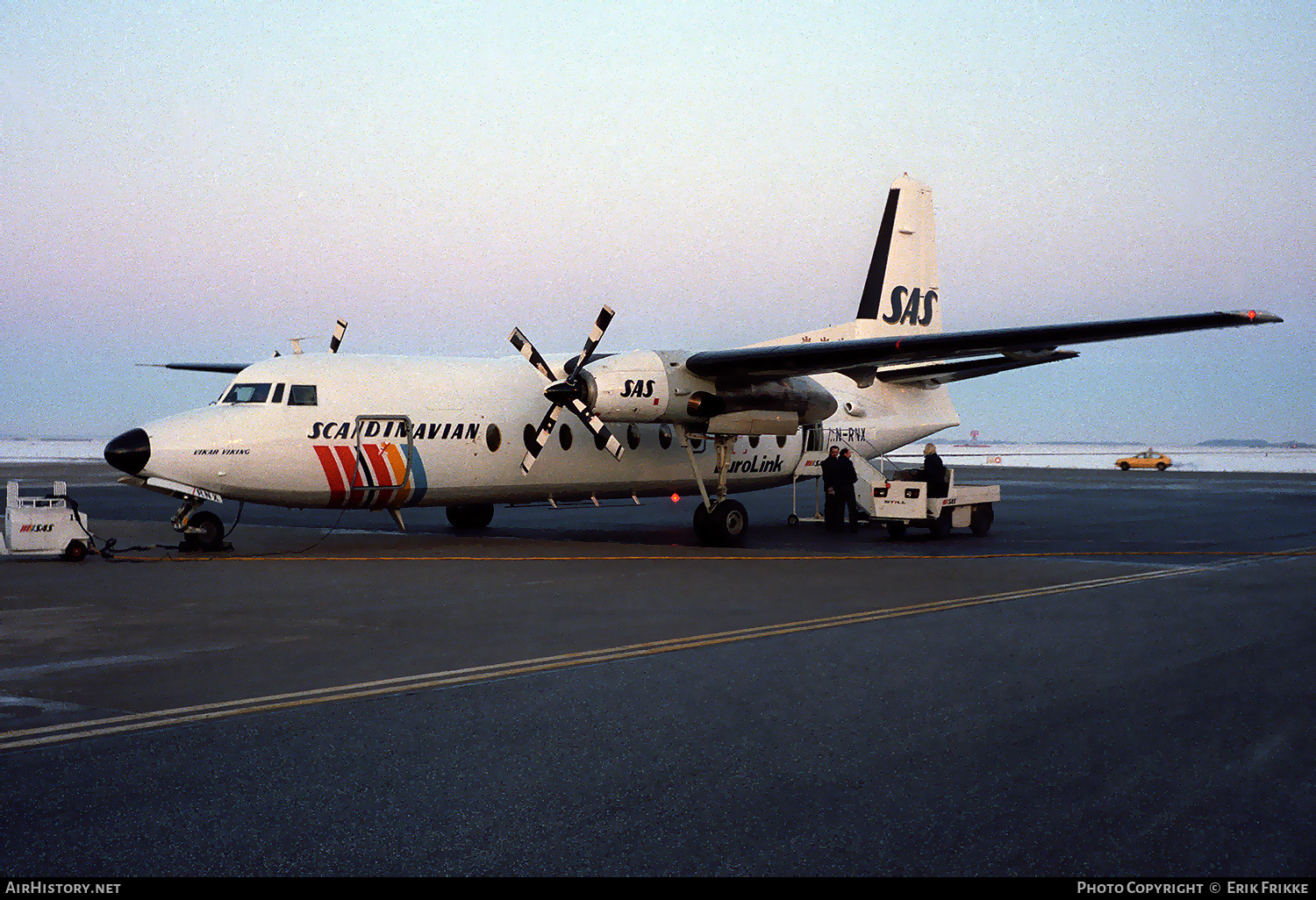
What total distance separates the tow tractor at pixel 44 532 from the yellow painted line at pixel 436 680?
11252 millimetres

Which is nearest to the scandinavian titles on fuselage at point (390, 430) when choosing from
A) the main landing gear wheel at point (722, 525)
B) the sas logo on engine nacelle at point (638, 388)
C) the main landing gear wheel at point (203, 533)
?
the main landing gear wheel at point (203, 533)

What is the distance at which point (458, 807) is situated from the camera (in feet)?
17.7

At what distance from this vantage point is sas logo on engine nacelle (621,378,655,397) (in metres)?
19.8

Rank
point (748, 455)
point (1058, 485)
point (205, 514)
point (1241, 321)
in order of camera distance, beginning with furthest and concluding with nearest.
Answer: point (1058, 485) < point (748, 455) < point (205, 514) < point (1241, 321)

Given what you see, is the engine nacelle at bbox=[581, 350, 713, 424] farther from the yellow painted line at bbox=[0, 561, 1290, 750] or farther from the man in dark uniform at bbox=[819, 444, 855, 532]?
the yellow painted line at bbox=[0, 561, 1290, 750]

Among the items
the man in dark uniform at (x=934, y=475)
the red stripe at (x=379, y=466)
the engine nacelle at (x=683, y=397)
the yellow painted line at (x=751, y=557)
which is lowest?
the yellow painted line at (x=751, y=557)

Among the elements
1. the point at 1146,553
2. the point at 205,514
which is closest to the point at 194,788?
the point at 205,514

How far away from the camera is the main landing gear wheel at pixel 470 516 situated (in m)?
24.0

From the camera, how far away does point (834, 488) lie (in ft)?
77.8

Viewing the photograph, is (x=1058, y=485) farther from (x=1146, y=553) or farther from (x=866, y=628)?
(x=866, y=628)

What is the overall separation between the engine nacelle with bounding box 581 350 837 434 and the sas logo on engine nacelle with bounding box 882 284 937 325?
552 centimetres

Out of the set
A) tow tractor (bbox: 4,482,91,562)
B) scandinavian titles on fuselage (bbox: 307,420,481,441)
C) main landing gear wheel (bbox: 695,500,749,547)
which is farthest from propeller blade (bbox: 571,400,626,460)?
tow tractor (bbox: 4,482,91,562)

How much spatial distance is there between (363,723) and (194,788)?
1.49 m

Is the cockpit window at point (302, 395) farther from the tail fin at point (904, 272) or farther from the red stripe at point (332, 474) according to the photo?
the tail fin at point (904, 272)
